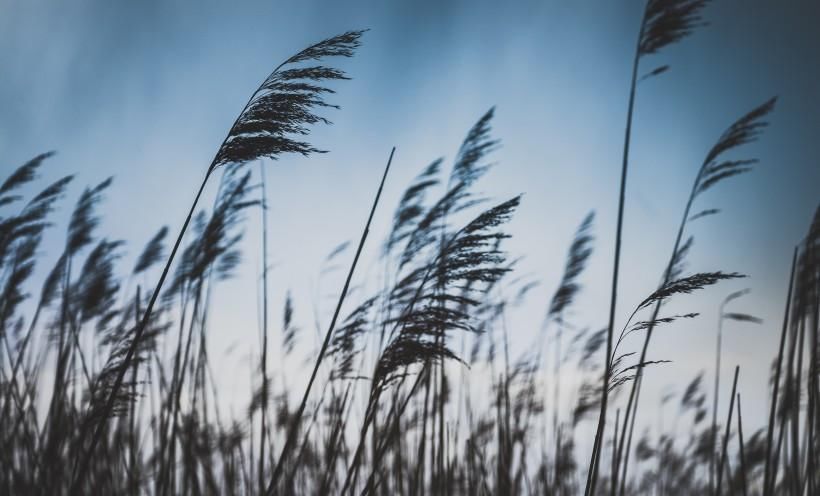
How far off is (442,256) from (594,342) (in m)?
4.53

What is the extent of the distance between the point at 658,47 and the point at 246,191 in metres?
2.38

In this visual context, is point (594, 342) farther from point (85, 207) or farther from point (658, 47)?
point (85, 207)

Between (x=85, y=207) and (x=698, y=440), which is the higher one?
(x=85, y=207)

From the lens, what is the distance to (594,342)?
19.6ft

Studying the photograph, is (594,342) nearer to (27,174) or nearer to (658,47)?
(658,47)

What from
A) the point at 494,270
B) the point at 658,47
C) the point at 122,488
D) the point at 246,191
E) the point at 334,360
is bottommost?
the point at 122,488

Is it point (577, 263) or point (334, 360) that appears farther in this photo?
point (577, 263)

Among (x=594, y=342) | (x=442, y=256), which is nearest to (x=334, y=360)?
(x=442, y=256)

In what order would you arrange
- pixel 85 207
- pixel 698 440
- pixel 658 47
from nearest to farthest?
pixel 658 47, pixel 85 207, pixel 698 440

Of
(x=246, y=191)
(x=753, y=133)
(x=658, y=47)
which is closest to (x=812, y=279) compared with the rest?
(x=753, y=133)

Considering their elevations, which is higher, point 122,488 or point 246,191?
point 246,191

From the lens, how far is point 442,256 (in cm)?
196

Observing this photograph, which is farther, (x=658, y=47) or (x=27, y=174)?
(x=27, y=174)

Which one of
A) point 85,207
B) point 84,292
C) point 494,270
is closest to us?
point 494,270
